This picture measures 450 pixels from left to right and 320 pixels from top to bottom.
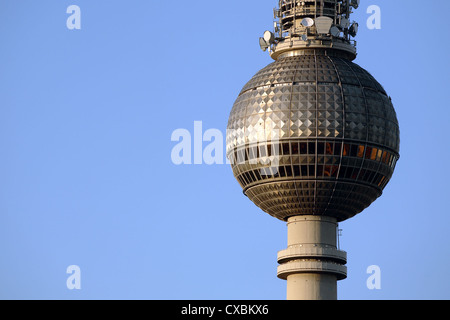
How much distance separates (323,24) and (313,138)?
555 inches

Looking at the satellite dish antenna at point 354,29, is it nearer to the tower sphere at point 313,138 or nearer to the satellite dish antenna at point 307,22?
the tower sphere at point 313,138

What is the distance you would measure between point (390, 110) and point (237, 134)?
17264mm

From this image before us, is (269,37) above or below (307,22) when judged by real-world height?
below

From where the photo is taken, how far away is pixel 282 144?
152125 mm

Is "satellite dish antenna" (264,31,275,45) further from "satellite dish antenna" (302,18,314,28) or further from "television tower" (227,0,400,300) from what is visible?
"satellite dish antenna" (302,18,314,28)

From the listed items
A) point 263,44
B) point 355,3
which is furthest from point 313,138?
point 355,3

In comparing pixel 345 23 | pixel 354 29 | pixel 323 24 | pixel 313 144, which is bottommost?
pixel 313 144

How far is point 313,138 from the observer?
497ft

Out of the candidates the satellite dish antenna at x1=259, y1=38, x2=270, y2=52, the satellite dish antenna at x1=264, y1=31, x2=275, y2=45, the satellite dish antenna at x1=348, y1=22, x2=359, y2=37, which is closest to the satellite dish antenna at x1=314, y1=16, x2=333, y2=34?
the satellite dish antenna at x1=348, y1=22, x2=359, y2=37

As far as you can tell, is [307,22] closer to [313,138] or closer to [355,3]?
[355,3]

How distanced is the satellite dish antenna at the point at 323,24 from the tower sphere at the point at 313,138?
272 centimetres

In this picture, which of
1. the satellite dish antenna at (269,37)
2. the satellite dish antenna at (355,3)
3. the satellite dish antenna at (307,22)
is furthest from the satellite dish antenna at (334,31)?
the satellite dish antenna at (269,37)

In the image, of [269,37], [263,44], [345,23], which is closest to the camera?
[345,23]
